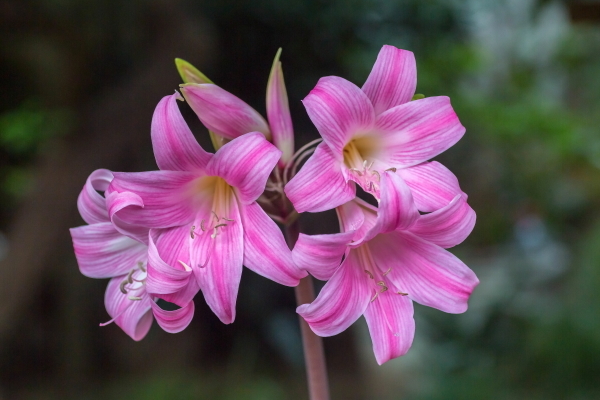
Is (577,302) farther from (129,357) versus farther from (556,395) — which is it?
(129,357)

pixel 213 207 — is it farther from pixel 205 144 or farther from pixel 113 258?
pixel 205 144

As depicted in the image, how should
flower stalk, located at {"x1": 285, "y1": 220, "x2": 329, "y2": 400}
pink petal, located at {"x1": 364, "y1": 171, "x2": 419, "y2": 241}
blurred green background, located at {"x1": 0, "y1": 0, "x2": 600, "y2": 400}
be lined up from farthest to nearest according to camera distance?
1. blurred green background, located at {"x1": 0, "y1": 0, "x2": 600, "y2": 400}
2. flower stalk, located at {"x1": 285, "y1": 220, "x2": 329, "y2": 400}
3. pink petal, located at {"x1": 364, "y1": 171, "x2": 419, "y2": 241}

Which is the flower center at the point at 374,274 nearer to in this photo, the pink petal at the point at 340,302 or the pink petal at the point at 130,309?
the pink petal at the point at 340,302

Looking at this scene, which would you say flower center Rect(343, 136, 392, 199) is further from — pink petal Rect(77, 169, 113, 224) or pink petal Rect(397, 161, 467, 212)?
pink petal Rect(77, 169, 113, 224)

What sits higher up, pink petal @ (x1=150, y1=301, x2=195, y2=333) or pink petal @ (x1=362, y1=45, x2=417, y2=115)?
pink petal @ (x1=362, y1=45, x2=417, y2=115)

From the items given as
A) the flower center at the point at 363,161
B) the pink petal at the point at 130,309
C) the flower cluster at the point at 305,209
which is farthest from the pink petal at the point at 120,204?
the flower center at the point at 363,161

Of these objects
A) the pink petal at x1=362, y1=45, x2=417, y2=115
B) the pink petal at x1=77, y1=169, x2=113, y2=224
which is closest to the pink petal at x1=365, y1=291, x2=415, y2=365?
the pink petal at x1=362, y1=45, x2=417, y2=115
